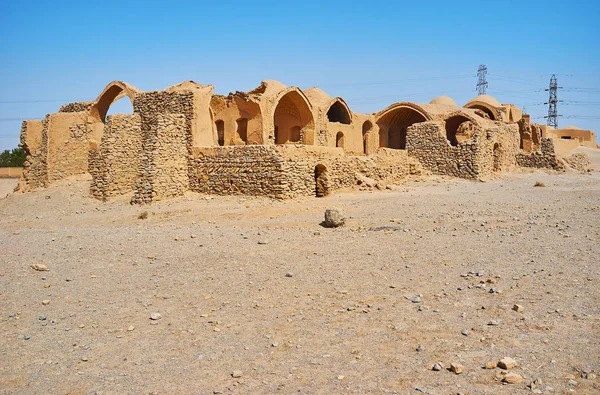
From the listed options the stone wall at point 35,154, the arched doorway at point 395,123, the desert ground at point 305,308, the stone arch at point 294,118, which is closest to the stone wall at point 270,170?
the desert ground at point 305,308

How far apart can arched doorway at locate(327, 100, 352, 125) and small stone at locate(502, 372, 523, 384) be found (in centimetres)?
2057

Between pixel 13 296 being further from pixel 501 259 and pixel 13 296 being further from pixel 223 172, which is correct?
pixel 223 172

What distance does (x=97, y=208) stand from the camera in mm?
13242

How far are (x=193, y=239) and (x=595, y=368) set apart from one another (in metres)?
5.88

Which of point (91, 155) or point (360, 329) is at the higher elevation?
point (91, 155)

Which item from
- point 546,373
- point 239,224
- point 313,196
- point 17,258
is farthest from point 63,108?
point 546,373

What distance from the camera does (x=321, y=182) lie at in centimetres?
1367

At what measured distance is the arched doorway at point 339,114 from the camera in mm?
23609

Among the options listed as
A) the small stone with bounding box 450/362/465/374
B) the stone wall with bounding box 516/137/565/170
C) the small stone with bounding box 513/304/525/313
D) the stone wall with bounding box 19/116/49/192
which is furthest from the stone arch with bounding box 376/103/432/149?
the small stone with bounding box 450/362/465/374

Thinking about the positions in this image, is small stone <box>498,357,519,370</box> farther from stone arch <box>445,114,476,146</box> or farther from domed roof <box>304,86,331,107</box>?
stone arch <box>445,114,476,146</box>

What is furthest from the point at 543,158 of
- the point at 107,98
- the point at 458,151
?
the point at 107,98

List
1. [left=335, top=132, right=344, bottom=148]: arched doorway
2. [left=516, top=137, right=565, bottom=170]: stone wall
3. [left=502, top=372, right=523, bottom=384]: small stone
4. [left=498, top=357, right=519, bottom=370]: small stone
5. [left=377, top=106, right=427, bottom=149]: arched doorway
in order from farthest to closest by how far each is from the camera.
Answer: [left=377, top=106, right=427, bottom=149]: arched doorway < [left=335, top=132, right=344, bottom=148]: arched doorway < [left=516, top=137, right=565, bottom=170]: stone wall < [left=498, top=357, right=519, bottom=370]: small stone < [left=502, top=372, right=523, bottom=384]: small stone

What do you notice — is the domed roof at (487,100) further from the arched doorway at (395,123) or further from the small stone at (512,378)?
the small stone at (512,378)

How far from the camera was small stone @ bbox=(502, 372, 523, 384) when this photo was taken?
127 inches
